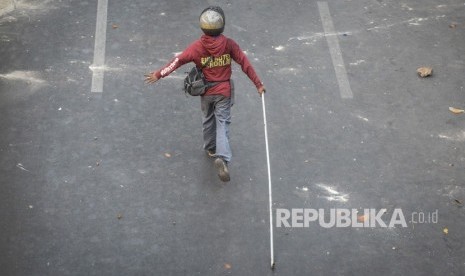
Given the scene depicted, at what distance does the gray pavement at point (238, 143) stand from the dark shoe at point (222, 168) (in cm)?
24

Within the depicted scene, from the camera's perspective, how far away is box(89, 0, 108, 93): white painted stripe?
822 cm

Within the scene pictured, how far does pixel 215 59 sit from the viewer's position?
643 cm

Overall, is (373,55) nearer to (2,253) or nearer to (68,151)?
(68,151)

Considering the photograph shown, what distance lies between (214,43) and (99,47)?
9.93 ft

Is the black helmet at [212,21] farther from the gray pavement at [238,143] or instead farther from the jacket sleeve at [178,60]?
the gray pavement at [238,143]

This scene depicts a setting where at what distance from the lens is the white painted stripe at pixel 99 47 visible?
8219mm

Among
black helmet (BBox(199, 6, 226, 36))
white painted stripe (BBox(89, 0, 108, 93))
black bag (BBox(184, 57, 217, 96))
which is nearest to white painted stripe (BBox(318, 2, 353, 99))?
black bag (BBox(184, 57, 217, 96))

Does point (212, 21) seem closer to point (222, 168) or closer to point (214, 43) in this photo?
point (214, 43)

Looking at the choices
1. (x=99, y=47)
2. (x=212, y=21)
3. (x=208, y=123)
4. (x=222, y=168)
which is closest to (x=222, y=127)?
(x=208, y=123)

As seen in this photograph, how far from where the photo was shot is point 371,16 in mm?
9633

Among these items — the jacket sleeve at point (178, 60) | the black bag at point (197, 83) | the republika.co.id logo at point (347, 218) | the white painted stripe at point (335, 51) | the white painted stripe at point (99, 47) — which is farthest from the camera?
the white painted stripe at point (335, 51)

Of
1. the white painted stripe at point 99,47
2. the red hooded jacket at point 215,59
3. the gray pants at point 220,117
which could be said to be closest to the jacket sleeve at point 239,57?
the red hooded jacket at point 215,59

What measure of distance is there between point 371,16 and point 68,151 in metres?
5.15

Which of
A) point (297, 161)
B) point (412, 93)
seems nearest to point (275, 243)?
point (297, 161)
